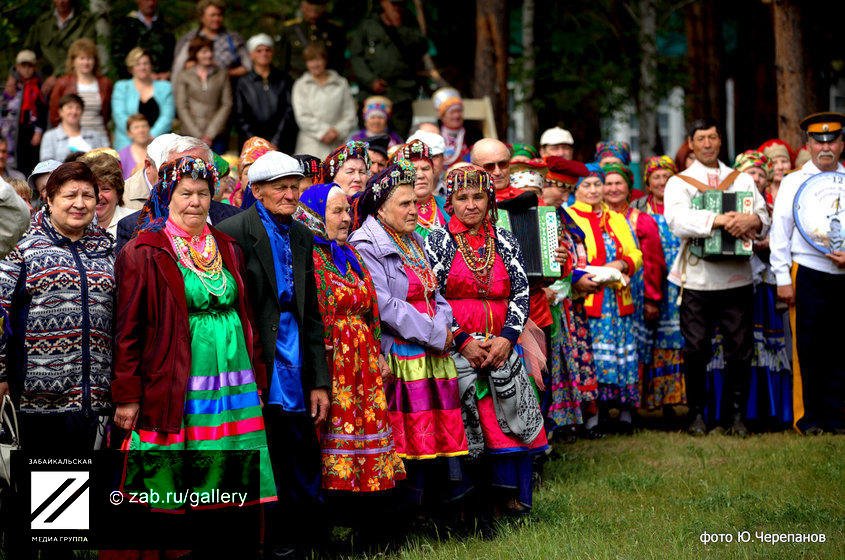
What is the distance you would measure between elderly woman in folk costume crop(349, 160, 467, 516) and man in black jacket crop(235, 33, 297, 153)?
6.15 metres

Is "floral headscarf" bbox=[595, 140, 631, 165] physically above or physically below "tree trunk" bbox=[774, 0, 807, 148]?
below

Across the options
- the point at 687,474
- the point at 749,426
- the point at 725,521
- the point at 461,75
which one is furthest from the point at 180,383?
the point at 461,75

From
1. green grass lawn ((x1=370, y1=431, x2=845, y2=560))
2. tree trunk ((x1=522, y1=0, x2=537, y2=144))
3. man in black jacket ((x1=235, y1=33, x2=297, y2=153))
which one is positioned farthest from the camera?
tree trunk ((x1=522, y1=0, x2=537, y2=144))

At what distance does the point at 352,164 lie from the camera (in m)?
7.72

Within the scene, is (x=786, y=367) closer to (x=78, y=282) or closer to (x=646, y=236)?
(x=646, y=236)

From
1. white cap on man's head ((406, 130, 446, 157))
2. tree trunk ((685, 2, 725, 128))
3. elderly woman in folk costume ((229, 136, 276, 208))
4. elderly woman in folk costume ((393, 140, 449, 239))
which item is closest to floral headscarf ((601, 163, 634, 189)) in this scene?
white cap on man's head ((406, 130, 446, 157))

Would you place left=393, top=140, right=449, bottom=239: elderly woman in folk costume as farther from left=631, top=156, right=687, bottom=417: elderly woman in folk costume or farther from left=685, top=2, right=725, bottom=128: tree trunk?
left=685, top=2, right=725, bottom=128: tree trunk

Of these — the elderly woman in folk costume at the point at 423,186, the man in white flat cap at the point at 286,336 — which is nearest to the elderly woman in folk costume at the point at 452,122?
the elderly woman in folk costume at the point at 423,186

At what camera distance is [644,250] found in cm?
1125

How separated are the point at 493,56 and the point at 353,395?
35.4 ft

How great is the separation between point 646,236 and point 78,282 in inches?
250

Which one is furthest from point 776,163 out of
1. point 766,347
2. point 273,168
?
point 273,168

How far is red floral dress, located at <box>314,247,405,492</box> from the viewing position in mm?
6570

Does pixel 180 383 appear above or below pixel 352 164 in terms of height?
below
